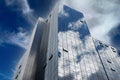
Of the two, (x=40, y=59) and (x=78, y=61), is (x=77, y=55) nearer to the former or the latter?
(x=78, y=61)

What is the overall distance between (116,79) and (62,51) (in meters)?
21.3

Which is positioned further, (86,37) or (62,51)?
(86,37)

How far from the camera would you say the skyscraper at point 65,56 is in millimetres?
32478

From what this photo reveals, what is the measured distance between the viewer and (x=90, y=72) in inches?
1412

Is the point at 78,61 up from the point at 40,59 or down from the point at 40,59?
→ down

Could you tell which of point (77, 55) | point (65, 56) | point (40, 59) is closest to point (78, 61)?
point (77, 55)

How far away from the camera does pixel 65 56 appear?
34125 millimetres

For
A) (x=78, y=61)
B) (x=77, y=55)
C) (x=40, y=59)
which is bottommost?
(x=78, y=61)

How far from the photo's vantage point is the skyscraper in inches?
1279

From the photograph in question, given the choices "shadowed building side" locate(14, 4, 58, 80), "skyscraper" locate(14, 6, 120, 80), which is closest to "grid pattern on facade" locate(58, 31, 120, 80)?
"skyscraper" locate(14, 6, 120, 80)

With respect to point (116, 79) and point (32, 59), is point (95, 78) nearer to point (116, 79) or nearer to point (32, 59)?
point (116, 79)

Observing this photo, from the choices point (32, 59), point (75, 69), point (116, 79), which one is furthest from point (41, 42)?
point (116, 79)

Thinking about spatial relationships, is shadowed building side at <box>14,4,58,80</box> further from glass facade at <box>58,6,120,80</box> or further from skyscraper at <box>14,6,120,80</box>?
glass facade at <box>58,6,120,80</box>

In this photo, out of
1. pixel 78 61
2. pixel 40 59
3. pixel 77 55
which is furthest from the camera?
pixel 40 59
